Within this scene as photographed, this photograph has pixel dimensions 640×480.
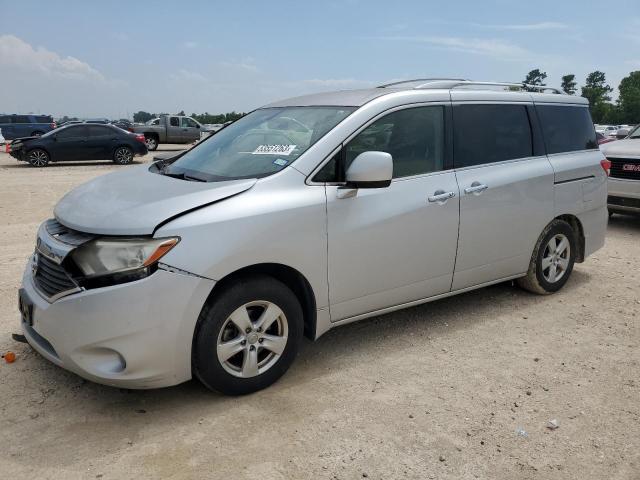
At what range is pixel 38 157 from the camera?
693 inches

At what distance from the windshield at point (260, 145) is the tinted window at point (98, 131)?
15615 millimetres

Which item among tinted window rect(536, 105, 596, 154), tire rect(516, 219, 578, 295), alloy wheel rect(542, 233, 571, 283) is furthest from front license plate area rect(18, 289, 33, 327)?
tinted window rect(536, 105, 596, 154)

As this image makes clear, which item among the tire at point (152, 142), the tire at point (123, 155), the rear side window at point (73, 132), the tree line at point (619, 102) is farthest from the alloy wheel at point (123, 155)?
the tree line at point (619, 102)

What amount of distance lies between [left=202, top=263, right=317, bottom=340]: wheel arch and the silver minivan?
0.01 metres

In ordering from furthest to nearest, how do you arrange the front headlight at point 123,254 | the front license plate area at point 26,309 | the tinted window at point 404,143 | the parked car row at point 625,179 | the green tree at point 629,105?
the green tree at point 629,105 → the parked car row at point 625,179 → the tinted window at point 404,143 → the front license plate area at point 26,309 → the front headlight at point 123,254

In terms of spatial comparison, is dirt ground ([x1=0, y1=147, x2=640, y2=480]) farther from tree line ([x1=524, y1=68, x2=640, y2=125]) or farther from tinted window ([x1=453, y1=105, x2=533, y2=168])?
tree line ([x1=524, y1=68, x2=640, y2=125])

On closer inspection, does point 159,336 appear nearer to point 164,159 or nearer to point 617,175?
point 164,159

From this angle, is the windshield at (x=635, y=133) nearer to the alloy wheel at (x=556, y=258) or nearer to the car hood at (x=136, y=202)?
the alloy wheel at (x=556, y=258)

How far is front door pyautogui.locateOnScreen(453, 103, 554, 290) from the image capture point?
14.0 ft

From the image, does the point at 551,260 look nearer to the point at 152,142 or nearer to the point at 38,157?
the point at 38,157

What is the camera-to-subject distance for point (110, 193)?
11.4 feet

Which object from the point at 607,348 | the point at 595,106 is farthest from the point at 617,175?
the point at 595,106

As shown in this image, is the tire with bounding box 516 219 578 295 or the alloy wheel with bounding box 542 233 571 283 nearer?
the tire with bounding box 516 219 578 295

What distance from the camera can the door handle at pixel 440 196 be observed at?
3969mm
